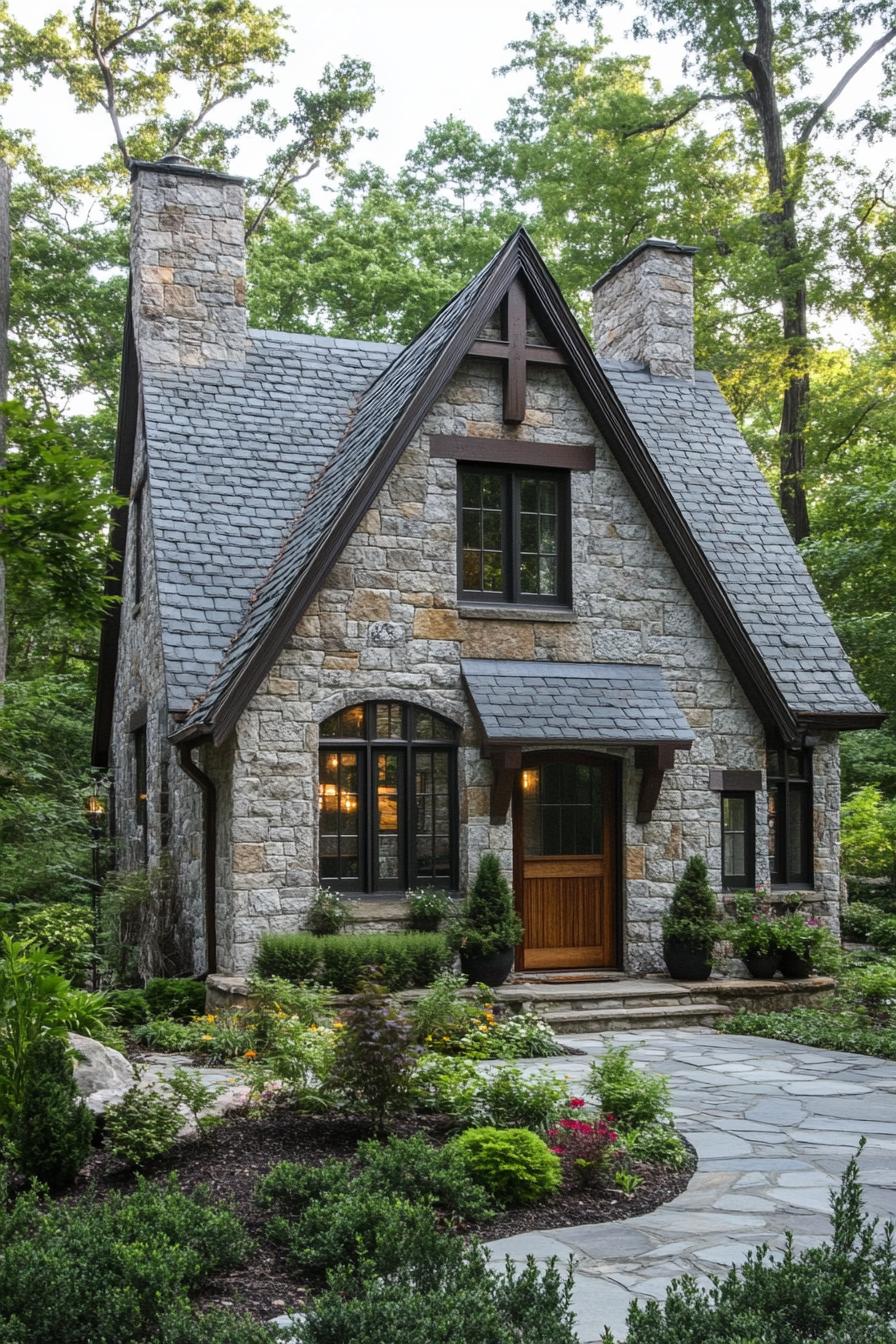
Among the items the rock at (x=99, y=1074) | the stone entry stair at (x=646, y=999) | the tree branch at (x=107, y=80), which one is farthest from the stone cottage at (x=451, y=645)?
the tree branch at (x=107, y=80)

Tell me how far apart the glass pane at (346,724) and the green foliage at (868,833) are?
8411mm

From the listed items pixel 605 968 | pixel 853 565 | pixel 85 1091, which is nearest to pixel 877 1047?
pixel 605 968

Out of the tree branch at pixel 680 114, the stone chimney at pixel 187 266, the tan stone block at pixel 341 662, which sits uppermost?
the tree branch at pixel 680 114

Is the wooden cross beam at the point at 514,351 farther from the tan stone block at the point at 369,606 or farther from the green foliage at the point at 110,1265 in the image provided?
the green foliage at the point at 110,1265

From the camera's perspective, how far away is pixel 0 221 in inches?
480

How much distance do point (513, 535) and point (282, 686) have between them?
2.80 metres

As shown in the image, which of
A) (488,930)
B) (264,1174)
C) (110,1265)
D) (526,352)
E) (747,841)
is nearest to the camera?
(110,1265)

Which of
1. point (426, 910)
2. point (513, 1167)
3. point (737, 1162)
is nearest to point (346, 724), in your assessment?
point (426, 910)

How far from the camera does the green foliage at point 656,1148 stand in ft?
21.6

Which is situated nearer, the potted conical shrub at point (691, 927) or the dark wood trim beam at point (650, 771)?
the dark wood trim beam at point (650, 771)

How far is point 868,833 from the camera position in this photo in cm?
1736

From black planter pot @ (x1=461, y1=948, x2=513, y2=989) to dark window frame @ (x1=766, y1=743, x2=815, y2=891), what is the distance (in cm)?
358

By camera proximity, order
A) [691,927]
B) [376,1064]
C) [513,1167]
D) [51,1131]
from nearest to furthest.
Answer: [51,1131], [513,1167], [376,1064], [691,927]

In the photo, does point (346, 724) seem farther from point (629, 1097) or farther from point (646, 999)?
point (629, 1097)
